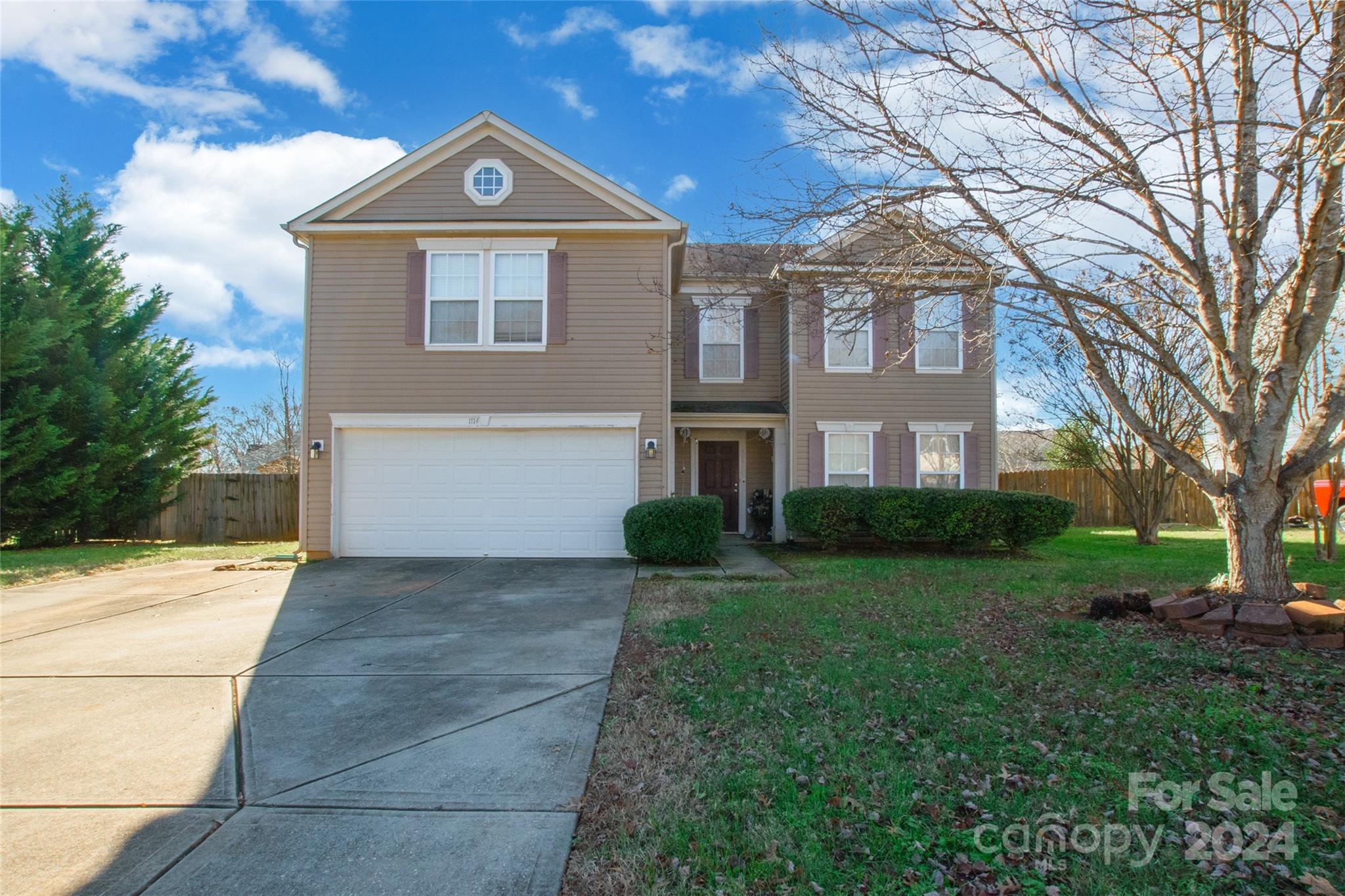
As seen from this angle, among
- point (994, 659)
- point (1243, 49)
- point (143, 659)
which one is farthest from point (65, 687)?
point (1243, 49)

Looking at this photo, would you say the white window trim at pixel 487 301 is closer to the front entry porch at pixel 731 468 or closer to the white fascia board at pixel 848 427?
the front entry porch at pixel 731 468

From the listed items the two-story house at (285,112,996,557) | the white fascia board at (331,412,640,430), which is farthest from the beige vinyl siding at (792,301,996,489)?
the white fascia board at (331,412,640,430)

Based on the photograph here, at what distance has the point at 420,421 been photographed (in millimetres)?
10883

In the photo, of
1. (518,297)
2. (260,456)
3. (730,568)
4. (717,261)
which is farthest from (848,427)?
(260,456)

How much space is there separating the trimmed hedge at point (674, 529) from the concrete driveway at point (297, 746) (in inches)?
119

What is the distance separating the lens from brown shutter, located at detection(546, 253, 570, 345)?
11.0 metres

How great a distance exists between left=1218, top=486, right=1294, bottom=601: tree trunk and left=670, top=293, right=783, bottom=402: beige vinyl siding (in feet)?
27.9

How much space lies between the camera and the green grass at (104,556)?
9.70 m

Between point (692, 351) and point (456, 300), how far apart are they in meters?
4.69

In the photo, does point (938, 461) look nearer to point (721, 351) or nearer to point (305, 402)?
point (721, 351)

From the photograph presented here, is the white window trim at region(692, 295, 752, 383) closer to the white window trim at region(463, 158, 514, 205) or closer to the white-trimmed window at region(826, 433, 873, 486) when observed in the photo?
the white-trimmed window at region(826, 433, 873, 486)

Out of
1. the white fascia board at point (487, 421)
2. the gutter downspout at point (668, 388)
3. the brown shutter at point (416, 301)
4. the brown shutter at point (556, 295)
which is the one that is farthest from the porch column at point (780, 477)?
the brown shutter at point (416, 301)

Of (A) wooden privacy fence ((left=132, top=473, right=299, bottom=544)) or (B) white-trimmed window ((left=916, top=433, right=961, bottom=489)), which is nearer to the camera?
(B) white-trimmed window ((left=916, top=433, right=961, bottom=489))

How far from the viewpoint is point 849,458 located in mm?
13125
